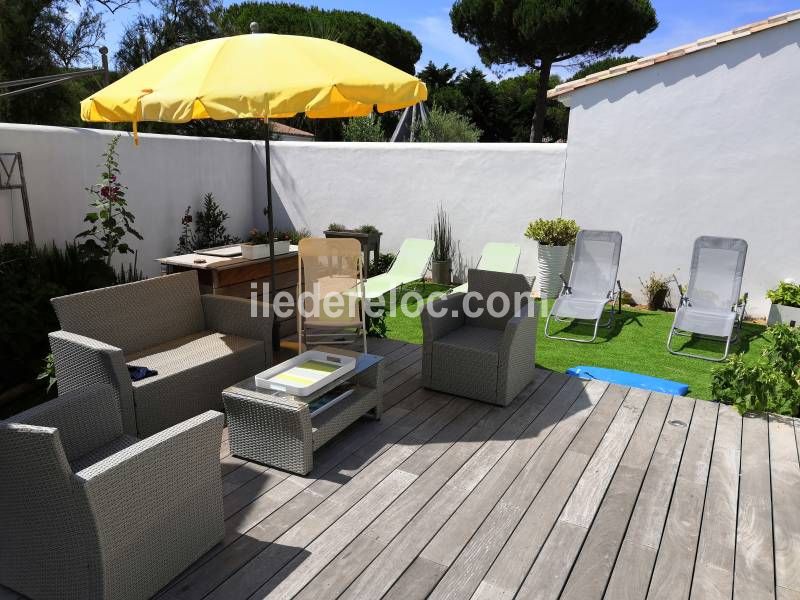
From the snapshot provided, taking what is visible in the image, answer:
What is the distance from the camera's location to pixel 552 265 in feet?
26.8

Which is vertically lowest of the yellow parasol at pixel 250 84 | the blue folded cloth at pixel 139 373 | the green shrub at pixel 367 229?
the blue folded cloth at pixel 139 373

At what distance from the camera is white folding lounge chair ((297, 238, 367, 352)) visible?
5.12 m

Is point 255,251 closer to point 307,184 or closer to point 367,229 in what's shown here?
point 367,229

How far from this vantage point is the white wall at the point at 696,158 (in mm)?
7023

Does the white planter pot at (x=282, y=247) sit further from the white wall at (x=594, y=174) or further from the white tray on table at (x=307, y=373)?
the white wall at (x=594, y=174)

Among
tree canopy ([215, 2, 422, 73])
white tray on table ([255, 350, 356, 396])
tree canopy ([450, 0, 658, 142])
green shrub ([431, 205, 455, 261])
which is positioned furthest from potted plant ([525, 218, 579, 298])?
tree canopy ([215, 2, 422, 73])

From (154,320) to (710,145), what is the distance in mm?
6823

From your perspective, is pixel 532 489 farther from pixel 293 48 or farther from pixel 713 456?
pixel 293 48

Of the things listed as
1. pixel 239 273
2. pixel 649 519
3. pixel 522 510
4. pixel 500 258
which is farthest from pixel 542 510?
pixel 500 258

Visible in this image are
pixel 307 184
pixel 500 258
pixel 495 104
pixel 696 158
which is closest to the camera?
pixel 696 158

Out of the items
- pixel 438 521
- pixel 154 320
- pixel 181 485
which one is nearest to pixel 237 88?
pixel 154 320

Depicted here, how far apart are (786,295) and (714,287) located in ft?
2.90

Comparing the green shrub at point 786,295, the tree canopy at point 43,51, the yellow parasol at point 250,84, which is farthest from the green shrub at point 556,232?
the tree canopy at point 43,51

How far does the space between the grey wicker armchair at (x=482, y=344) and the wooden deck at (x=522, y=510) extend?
19 centimetres
